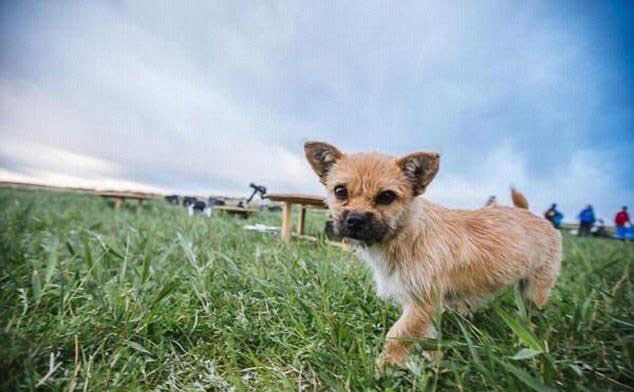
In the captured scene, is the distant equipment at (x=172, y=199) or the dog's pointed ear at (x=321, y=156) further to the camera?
the distant equipment at (x=172, y=199)

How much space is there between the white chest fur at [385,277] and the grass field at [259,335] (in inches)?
4.5

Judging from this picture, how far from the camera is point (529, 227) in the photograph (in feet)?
6.38

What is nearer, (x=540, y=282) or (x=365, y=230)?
(x=365, y=230)

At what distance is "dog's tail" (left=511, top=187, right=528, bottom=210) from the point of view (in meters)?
2.36

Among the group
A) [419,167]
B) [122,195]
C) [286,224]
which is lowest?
[286,224]

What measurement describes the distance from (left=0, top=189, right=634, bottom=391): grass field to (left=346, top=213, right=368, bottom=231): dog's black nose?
1.21ft

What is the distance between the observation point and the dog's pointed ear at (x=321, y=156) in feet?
5.66

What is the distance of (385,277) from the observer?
5.18 ft

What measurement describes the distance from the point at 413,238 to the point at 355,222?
0.33 m

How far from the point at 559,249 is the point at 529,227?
32 cm

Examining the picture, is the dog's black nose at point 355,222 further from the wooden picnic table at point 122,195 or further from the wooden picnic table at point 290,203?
the wooden picnic table at point 122,195

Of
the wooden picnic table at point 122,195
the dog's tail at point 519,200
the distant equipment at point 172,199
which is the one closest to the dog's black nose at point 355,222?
the dog's tail at point 519,200

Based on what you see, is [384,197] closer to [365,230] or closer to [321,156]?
[365,230]

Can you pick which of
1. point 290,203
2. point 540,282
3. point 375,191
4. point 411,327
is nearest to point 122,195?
point 290,203
